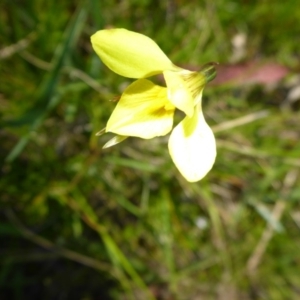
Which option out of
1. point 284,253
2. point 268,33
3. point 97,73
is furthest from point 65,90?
point 284,253

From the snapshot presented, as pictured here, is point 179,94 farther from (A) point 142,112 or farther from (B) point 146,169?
(B) point 146,169

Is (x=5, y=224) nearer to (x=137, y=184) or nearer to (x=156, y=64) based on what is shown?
(x=137, y=184)

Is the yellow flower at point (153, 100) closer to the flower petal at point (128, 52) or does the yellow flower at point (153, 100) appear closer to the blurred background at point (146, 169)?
the flower petal at point (128, 52)

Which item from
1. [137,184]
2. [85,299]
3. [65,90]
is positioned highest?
[65,90]

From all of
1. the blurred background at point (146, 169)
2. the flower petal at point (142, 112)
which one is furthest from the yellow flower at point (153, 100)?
the blurred background at point (146, 169)

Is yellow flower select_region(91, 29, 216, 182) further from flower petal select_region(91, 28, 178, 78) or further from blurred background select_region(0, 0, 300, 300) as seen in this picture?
blurred background select_region(0, 0, 300, 300)
